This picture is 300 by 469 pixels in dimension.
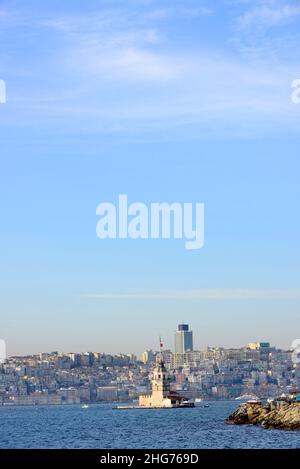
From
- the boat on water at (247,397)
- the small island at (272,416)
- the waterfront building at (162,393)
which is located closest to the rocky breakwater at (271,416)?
the small island at (272,416)

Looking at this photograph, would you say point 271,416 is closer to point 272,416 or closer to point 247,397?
point 272,416

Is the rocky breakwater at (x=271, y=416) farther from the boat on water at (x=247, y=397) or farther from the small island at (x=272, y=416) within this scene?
the boat on water at (x=247, y=397)

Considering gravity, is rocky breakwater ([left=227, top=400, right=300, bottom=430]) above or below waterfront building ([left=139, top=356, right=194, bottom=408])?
below

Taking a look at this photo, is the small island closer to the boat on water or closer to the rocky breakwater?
the rocky breakwater

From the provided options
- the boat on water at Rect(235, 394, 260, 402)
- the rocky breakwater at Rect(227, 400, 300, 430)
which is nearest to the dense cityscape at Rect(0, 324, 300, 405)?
the boat on water at Rect(235, 394, 260, 402)

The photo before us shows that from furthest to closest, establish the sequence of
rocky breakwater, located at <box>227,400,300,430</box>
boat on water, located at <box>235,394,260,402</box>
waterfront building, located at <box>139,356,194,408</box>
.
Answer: boat on water, located at <box>235,394,260,402</box> < waterfront building, located at <box>139,356,194,408</box> < rocky breakwater, located at <box>227,400,300,430</box>

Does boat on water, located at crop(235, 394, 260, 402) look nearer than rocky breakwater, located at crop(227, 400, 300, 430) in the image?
No
